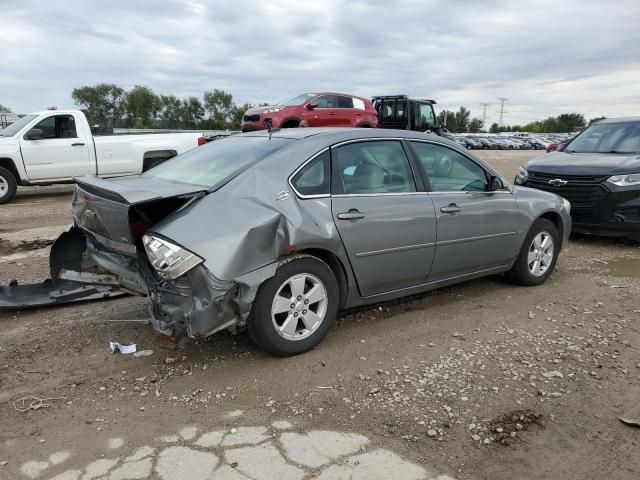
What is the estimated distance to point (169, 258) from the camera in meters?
3.22

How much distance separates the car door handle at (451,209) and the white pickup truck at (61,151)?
8.21 metres

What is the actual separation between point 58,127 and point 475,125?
A: 125 m

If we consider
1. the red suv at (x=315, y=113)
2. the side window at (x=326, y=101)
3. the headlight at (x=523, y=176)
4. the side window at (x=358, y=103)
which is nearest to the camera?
the headlight at (x=523, y=176)

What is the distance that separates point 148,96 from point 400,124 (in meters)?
61.0

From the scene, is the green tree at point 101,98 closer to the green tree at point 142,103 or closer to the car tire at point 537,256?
the green tree at point 142,103

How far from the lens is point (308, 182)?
12.6 ft

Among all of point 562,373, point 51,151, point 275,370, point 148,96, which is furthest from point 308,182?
point 148,96

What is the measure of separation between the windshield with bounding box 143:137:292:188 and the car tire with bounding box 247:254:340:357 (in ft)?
2.70

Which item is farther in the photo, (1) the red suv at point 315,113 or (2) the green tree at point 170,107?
(2) the green tree at point 170,107

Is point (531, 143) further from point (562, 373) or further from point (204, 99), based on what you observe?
point (562, 373)

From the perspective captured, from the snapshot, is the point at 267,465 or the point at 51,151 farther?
the point at 51,151

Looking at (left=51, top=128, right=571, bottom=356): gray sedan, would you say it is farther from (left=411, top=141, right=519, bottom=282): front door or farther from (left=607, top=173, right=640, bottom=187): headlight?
(left=607, top=173, right=640, bottom=187): headlight

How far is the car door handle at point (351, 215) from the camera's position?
386 centimetres

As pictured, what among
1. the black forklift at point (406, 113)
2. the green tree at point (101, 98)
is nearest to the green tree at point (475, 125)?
the green tree at point (101, 98)
